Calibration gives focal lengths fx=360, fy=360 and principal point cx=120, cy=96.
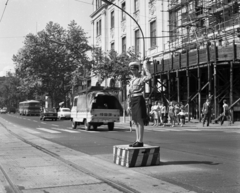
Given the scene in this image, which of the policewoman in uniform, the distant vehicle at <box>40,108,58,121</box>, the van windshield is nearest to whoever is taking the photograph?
the policewoman in uniform

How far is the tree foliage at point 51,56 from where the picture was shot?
52.2 metres

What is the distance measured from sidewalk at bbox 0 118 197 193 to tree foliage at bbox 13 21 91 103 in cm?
4394

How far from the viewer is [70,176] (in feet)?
19.7

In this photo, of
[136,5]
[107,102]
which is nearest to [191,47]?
[107,102]

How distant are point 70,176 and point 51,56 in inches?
1906

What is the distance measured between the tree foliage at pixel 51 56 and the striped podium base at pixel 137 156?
44754mm

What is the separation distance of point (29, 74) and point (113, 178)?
50.6 m

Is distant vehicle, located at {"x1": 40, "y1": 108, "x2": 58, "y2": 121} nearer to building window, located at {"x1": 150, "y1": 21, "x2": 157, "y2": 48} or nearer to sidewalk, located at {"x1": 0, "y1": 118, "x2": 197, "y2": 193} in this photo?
building window, located at {"x1": 150, "y1": 21, "x2": 157, "y2": 48}

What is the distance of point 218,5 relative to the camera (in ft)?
90.3

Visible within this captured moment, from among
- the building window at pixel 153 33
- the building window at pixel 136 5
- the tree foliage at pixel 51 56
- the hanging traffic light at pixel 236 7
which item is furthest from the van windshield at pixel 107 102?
the tree foliage at pixel 51 56

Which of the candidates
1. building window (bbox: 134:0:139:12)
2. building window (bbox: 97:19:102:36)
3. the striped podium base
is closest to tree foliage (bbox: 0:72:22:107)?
building window (bbox: 97:19:102:36)

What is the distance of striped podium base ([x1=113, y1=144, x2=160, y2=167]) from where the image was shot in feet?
22.1

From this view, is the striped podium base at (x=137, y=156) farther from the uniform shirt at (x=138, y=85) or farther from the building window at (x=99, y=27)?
the building window at (x=99, y=27)

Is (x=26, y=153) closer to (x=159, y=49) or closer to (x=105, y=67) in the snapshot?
(x=105, y=67)
